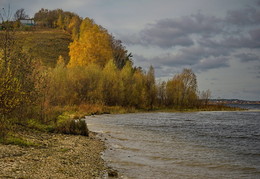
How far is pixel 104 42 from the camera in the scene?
60.8 metres

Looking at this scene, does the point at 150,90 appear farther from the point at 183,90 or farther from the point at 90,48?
the point at 90,48

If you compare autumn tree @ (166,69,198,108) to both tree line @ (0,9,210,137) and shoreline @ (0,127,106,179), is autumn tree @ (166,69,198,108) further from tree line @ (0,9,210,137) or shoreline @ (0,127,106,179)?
shoreline @ (0,127,106,179)

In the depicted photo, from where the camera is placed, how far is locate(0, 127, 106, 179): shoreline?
8615 mm

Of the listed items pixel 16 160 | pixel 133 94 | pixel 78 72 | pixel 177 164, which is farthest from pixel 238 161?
pixel 133 94

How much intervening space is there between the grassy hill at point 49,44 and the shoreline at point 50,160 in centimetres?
6934

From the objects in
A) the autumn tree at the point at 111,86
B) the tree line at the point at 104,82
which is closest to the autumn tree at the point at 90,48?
the tree line at the point at 104,82

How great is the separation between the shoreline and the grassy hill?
6934 centimetres

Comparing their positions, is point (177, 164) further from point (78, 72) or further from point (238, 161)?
point (78, 72)

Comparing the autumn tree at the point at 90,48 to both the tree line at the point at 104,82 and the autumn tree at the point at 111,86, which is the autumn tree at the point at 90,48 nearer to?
the tree line at the point at 104,82

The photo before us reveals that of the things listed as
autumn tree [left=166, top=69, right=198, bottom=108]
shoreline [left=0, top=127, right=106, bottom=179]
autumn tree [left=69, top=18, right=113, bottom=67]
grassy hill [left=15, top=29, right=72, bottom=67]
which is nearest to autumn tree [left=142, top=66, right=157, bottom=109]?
autumn tree [left=166, top=69, right=198, bottom=108]

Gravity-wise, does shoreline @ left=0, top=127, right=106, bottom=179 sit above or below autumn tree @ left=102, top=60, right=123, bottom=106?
below

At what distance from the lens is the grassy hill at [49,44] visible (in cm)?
8751

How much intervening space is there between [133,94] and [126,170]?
49449mm

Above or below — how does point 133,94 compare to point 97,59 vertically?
below
